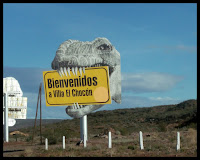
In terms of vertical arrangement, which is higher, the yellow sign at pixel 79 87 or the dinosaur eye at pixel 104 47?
the dinosaur eye at pixel 104 47

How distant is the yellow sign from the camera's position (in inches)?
823

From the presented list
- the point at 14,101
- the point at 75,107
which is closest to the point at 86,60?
the point at 75,107

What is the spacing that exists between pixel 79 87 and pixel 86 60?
1.50 meters

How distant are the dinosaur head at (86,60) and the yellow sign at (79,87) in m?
0.32

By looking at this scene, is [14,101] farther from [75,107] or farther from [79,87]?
[79,87]

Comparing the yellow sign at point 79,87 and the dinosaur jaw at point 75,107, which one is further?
the dinosaur jaw at point 75,107

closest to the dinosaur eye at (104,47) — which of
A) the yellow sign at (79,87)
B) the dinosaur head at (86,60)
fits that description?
the dinosaur head at (86,60)

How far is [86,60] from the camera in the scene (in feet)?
69.2

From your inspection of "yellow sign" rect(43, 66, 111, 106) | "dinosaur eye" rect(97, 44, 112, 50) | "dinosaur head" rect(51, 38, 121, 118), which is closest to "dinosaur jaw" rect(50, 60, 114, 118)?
"dinosaur head" rect(51, 38, 121, 118)

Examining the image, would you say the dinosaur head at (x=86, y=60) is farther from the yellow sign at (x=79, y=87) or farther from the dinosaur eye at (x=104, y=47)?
the yellow sign at (x=79, y=87)

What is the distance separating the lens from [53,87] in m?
21.8

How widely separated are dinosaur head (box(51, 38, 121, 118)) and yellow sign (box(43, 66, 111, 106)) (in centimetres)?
32

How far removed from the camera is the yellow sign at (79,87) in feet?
68.6

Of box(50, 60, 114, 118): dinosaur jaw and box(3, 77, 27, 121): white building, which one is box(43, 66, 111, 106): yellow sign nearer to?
box(50, 60, 114, 118): dinosaur jaw
